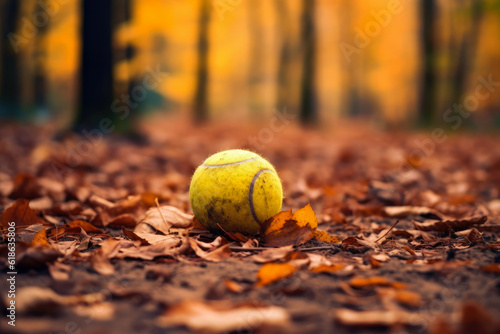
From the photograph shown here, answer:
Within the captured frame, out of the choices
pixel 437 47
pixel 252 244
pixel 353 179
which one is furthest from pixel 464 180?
pixel 437 47

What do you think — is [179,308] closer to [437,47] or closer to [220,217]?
[220,217]

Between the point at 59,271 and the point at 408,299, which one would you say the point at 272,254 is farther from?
the point at 59,271

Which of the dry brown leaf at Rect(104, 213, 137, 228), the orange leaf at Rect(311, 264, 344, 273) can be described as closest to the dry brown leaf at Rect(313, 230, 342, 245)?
the orange leaf at Rect(311, 264, 344, 273)

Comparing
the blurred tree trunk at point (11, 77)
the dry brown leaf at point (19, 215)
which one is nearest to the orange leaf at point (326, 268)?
the dry brown leaf at point (19, 215)

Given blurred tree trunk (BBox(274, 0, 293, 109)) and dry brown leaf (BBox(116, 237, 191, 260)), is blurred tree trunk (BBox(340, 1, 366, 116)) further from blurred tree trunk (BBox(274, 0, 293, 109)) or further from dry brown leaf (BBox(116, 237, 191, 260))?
dry brown leaf (BBox(116, 237, 191, 260))

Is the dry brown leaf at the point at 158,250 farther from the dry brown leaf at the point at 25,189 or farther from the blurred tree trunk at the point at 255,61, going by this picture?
the blurred tree trunk at the point at 255,61

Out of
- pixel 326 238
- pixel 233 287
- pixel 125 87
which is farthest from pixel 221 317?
pixel 125 87
